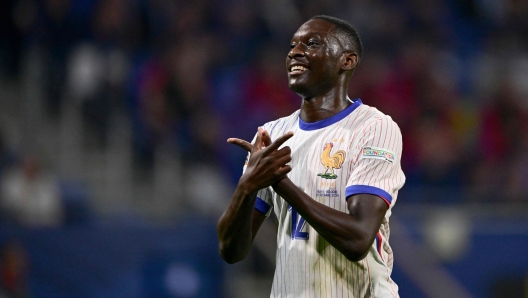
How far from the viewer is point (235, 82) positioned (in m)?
9.87

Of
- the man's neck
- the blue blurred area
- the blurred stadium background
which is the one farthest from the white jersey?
the blurred stadium background

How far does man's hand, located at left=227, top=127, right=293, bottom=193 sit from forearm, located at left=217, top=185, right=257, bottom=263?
0.06m

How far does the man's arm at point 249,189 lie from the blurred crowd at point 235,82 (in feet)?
16.8

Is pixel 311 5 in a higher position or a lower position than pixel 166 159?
higher

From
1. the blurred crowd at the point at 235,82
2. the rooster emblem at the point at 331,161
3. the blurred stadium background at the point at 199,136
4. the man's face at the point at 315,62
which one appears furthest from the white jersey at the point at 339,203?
the blurred crowd at the point at 235,82

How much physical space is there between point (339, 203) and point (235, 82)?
6578 mm

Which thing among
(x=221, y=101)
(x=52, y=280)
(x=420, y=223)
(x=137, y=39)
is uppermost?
(x=137, y=39)

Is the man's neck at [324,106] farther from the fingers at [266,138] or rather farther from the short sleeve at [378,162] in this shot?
the fingers at [266,138]

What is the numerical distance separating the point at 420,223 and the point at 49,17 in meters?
5.42

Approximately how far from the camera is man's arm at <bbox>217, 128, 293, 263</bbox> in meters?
3.17

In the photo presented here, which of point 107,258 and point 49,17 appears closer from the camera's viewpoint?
point 107,258

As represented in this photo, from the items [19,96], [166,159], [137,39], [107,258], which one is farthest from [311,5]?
[107,258]

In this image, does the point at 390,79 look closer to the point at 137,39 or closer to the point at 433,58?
the point at 433,58

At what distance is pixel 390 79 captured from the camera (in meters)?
9.86
